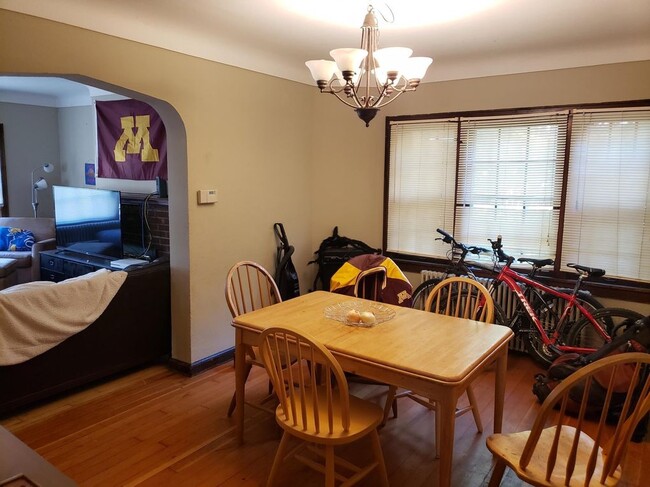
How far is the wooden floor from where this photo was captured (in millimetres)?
2318

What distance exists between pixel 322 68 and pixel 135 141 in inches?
110

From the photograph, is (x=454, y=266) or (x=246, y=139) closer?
(x=246, y=139)

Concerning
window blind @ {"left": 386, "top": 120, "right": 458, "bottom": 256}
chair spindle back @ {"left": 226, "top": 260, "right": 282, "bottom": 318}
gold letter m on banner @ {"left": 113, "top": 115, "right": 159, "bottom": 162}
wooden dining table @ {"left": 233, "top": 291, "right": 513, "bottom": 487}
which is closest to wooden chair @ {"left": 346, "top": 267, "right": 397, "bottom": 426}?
wooden dining table @ {"left": 233, "top": 291, "right": 513, "bottom": 487}

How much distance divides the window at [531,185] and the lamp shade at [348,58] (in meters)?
2.01

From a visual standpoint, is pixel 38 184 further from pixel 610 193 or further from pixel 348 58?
pixel 610 193

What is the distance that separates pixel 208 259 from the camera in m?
3.54

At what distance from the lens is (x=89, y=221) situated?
443 cm

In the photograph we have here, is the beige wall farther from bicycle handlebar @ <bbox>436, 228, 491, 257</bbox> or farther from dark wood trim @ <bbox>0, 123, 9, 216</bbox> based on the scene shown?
dark wood trim @ <bbox>0, 123, 9, 216</bbox>

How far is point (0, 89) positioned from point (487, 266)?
623 centimetres

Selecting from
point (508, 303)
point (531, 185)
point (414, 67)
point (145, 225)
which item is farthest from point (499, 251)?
point (145, 225)

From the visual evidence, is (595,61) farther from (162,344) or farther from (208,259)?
(162,344)

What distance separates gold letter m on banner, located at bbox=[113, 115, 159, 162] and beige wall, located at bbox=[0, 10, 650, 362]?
1.11 m

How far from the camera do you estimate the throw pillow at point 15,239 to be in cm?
557

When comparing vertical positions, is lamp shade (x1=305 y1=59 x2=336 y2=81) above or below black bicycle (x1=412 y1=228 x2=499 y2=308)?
above
